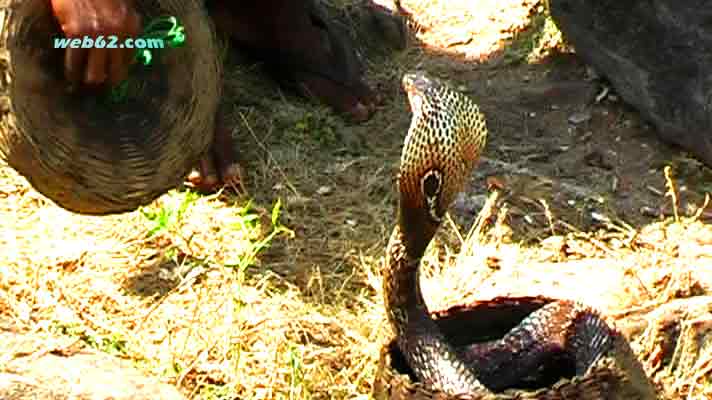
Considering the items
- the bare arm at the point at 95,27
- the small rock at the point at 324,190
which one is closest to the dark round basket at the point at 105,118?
the bare arm at the point at 95,27

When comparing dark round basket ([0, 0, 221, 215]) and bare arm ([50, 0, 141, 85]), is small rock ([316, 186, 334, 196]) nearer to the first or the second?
dark round basket ([0, 0, 221, 215])

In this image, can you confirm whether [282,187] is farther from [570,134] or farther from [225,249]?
[570,134]

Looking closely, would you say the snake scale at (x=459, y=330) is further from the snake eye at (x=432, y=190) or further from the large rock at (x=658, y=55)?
the large rock at (x=658, y=55)

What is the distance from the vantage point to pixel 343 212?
3771mm

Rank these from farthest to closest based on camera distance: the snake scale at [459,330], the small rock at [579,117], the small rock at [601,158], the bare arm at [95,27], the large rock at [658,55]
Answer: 1. the small rock at [579,117]
2. the small rock at [601,158]
3. the large rock at [658,55]
4. the bare arm at [95,27]
5. the snake scale at [459,330]

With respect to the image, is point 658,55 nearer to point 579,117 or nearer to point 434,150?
point 579,117

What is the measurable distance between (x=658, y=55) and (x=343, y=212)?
110cm

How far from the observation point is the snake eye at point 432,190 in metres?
2.43

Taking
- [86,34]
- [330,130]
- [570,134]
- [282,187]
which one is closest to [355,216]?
[282,187]

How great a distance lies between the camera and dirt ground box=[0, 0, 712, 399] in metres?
3.04

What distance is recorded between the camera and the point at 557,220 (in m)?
3.62

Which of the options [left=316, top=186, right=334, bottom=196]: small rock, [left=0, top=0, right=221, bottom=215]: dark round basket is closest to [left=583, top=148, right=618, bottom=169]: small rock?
[left=316, top=186, right=334, bottom=196]: small rock

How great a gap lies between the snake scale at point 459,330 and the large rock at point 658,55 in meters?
1.33

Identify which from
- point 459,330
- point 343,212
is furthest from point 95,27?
point 343,212
